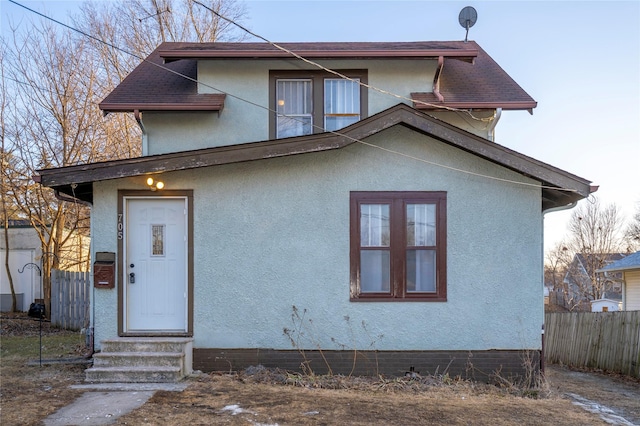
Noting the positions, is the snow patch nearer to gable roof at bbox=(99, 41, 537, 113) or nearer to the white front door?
gable roof at bbox=(99, 41, 537, 113)

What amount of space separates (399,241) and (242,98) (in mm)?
4258

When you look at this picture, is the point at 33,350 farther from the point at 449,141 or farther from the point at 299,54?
the point at 449,141

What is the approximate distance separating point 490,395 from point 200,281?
453cm

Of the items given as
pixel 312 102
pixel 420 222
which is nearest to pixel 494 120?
pixel 420 222

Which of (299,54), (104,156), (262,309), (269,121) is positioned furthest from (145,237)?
(104,156)

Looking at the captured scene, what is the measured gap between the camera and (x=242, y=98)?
36.9 ft

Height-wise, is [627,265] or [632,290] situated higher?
[627,265]

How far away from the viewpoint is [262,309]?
9055mm

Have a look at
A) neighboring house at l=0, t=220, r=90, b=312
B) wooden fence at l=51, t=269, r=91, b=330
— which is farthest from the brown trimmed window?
neighboring house at l=0, t=220, r=90, b=312

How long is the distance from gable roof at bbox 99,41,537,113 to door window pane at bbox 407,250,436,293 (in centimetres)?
317

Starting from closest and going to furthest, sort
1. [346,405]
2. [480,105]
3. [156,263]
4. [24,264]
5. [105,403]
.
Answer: [105,403]
[346,405]
[156,263]
[480,105]
[24,264]

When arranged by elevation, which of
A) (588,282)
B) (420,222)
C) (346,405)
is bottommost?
(588,282)

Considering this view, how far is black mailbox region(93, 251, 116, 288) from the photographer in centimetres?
902

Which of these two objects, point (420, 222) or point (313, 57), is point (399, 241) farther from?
point (313, 57)
